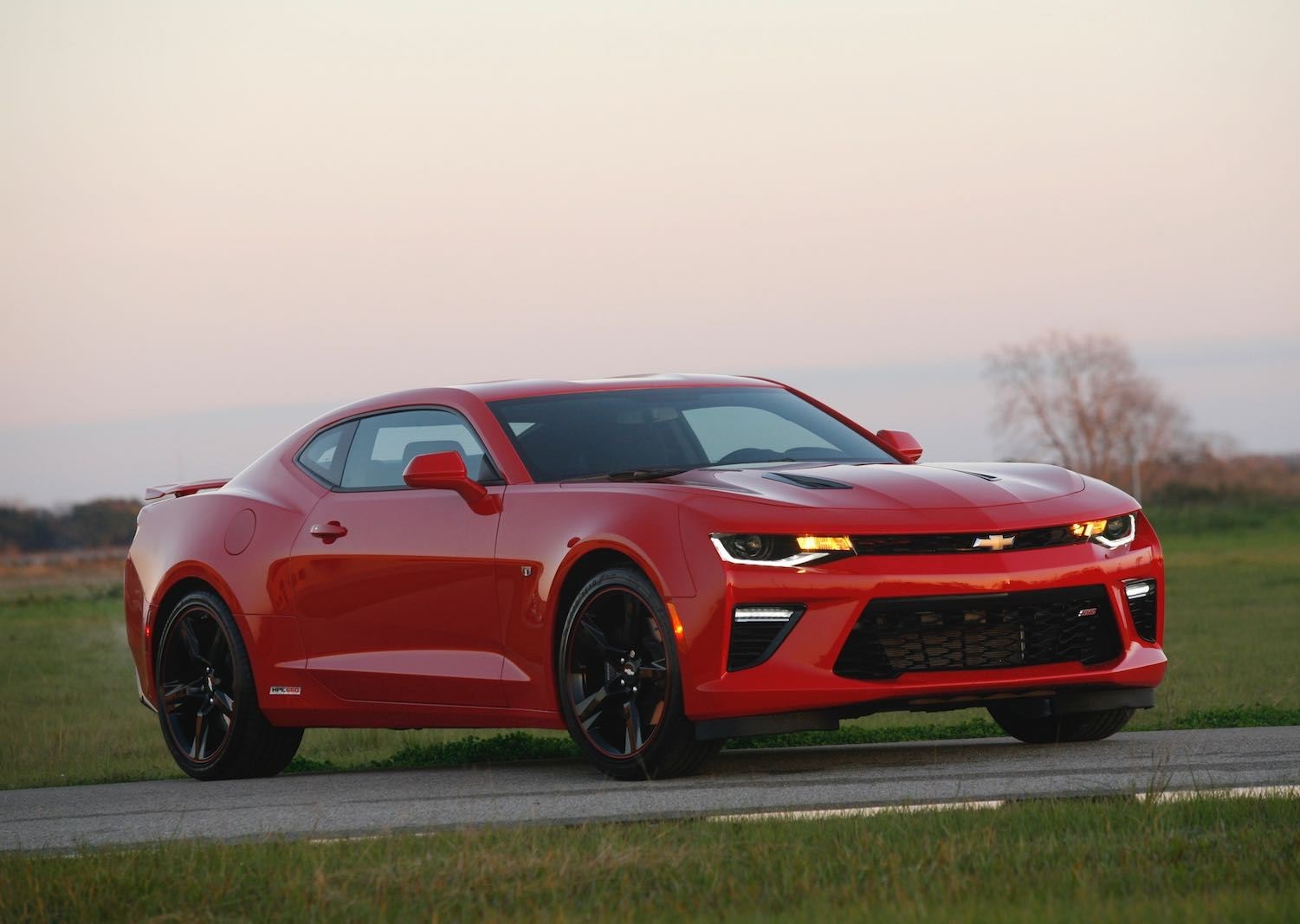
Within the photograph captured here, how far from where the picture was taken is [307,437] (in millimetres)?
9406

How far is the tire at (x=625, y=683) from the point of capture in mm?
7086

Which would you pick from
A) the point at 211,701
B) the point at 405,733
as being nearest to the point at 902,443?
the point at 211,701

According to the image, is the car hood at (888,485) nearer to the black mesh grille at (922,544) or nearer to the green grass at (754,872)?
the black mesh grille at (922,544)

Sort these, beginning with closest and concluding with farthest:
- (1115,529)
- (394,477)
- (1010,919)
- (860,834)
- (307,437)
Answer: (1010,919), (860,834), (1115,529), (394,477), (307,437)

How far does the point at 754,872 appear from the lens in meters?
4.79

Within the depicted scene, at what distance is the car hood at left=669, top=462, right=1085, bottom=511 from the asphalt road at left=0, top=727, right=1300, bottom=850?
0.95m

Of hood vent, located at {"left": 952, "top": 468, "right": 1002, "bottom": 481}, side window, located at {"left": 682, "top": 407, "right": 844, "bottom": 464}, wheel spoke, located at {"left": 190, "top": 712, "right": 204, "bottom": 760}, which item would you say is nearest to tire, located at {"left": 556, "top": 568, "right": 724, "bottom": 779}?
side window, located at {"left": 682, "top": 407, "right": 844, "bottom": 464}

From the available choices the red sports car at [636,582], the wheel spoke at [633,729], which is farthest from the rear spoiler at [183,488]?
the wheel spoke at [633,729]

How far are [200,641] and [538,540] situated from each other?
2540mm

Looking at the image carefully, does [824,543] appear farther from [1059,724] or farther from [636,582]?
[1059,724]

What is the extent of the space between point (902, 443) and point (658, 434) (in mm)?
1248

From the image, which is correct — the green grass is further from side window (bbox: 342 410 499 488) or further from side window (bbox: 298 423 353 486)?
side window (bbox: 298 423 353 486)

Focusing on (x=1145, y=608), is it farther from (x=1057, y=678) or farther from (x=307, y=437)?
(x=307, y=437)

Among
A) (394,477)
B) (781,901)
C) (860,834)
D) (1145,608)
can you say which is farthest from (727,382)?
(781,901)
